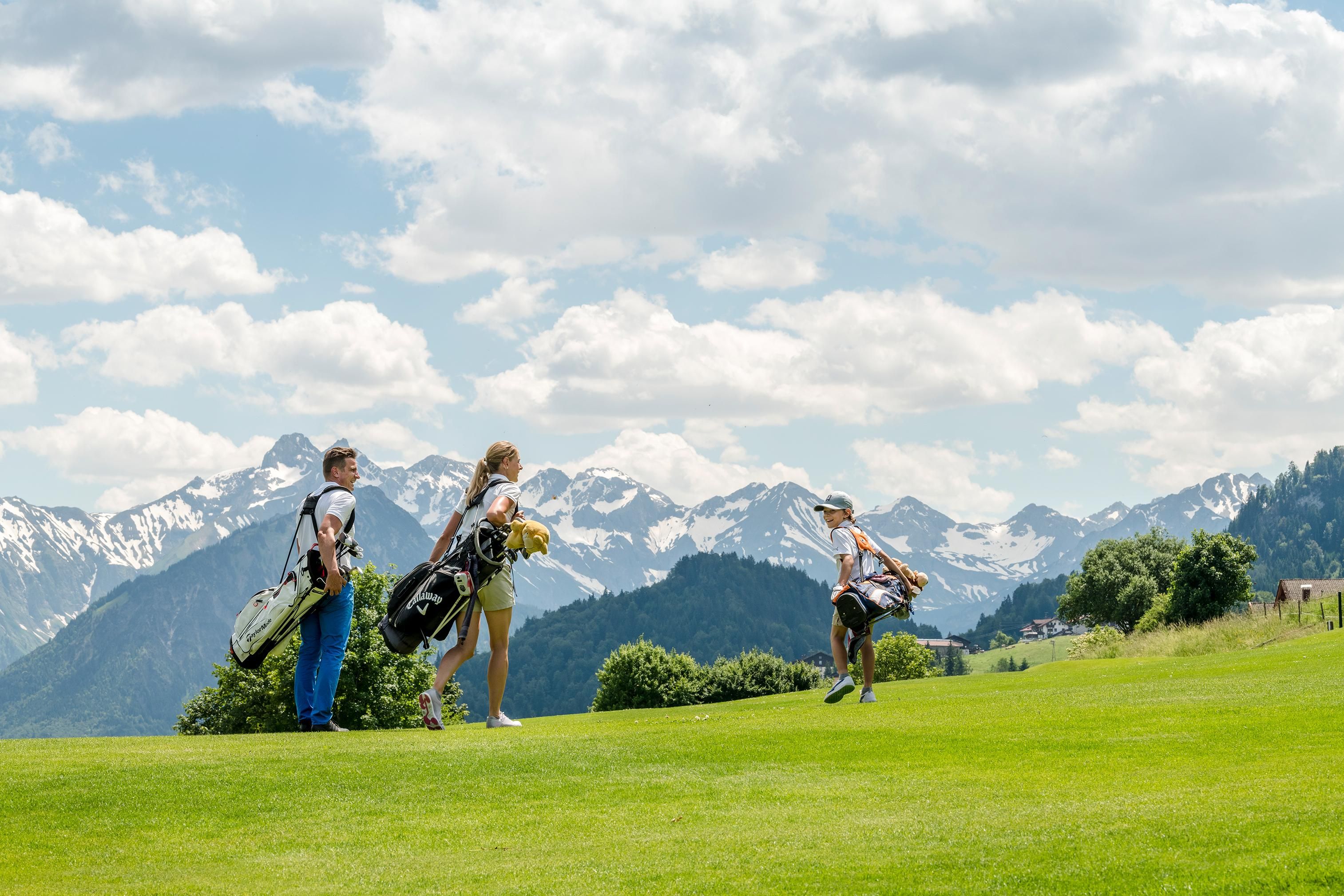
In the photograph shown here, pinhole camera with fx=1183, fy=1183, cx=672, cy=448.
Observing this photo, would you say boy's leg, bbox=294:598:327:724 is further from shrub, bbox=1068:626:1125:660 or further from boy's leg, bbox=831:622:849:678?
shrub, bbox=1068:626:1125:660

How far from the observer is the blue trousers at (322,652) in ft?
45.3

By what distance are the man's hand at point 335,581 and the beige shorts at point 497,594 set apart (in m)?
1.51

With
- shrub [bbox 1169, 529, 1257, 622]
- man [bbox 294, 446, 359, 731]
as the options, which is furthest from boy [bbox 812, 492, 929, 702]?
shrub [bbox 1169, 529, 1257, 622]

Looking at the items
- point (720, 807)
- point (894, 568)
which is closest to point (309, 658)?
point (720, 807)

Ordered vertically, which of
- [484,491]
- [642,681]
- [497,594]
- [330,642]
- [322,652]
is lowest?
[642,681]

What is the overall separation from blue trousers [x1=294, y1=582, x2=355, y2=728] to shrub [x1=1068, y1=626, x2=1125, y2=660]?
3087 cm

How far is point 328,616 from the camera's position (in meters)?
13.9

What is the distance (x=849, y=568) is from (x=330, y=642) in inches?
281

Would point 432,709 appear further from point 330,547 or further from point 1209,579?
point 1209,579

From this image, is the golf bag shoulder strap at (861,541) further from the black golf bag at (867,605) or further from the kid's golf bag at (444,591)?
the kid's golf bag at (444,591)

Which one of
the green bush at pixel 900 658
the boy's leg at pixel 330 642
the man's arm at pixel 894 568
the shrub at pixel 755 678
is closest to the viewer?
the boy's leg at pixel 330 642

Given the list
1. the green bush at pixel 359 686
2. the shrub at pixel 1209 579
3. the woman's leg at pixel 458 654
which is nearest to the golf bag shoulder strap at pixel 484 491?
the woman's leg at pixel 458 654

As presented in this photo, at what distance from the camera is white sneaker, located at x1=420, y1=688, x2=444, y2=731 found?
544 inches

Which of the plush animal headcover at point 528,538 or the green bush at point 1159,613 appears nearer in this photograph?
the plush animal headcover at point 528,538
